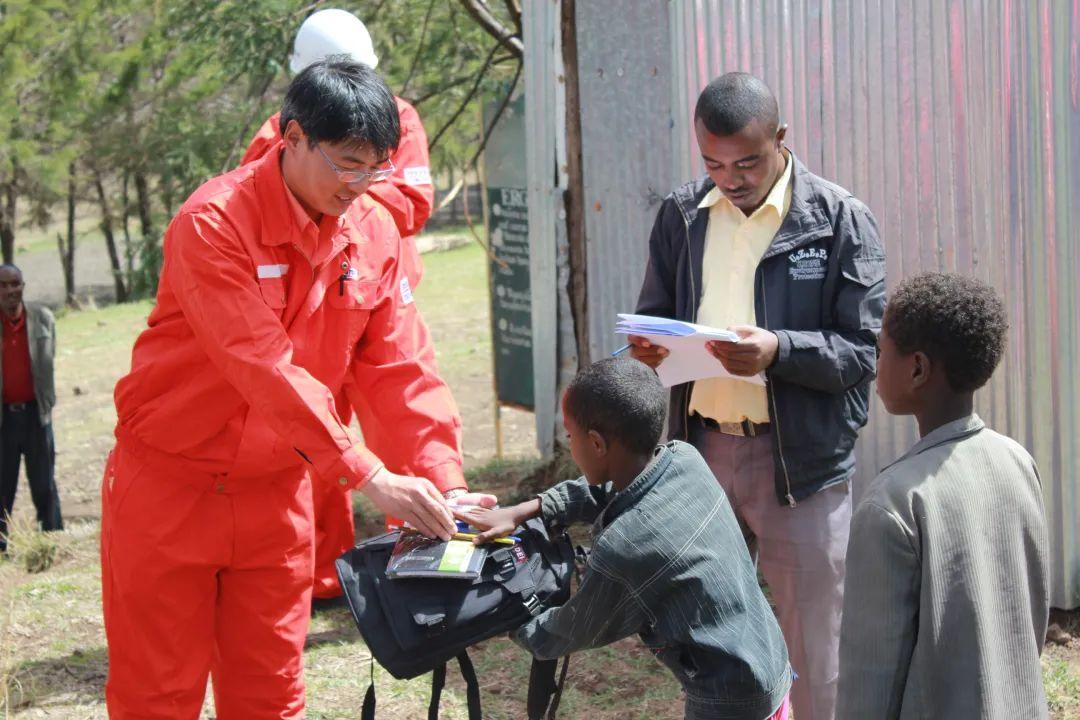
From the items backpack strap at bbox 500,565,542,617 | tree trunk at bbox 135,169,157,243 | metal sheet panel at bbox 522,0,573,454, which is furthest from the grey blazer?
tree trunk at bbox 135,169,157,243

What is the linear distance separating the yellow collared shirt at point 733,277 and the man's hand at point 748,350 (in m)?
0.24

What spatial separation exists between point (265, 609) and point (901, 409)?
5.90ft

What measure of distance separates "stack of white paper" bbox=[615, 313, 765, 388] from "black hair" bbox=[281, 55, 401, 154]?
812 mm

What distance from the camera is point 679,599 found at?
8.78ft

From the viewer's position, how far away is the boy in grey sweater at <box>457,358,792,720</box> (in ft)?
8.74

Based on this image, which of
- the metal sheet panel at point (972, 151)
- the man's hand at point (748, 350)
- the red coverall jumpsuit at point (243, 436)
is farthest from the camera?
the metal sheet panel at point (972, 151)

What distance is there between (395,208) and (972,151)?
7.89 ft

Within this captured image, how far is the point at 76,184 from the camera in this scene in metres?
22.0

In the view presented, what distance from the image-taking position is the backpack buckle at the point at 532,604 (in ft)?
9.20

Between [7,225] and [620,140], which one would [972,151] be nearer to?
[620,140]

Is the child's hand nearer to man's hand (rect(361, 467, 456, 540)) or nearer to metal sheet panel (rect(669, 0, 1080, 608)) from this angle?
man's hand (rect(361, 467, 456, 540))

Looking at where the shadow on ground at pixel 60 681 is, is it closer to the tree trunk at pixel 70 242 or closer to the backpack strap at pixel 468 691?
the backpack strap at pixel 468 691

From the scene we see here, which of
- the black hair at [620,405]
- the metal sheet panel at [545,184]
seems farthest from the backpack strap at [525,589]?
the metal sheet panel at [545,184]

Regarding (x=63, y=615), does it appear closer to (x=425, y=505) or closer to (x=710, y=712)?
(x=425, y=505)
